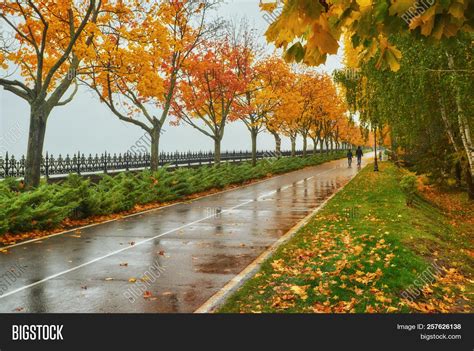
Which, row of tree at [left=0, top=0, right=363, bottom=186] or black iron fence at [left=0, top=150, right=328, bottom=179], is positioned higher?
row of tree at [left=0, top=0, right=363, bottom=186]

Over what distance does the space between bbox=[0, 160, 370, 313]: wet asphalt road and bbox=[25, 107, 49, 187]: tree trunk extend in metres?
3.73

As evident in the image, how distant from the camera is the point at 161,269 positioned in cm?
942

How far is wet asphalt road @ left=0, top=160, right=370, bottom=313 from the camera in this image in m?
7.54

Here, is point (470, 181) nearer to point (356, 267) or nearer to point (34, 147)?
point (356, 267)

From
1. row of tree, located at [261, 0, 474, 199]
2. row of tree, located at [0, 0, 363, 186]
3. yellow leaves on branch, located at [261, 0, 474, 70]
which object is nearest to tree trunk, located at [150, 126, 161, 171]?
row of tree, located at [0, 0, 363, 186]

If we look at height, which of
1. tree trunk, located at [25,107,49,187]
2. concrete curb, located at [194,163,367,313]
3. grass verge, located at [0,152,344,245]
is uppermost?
tree trunk, located at [25,107,49,187]

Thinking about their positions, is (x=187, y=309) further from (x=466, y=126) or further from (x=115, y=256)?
(x=466, y=126)

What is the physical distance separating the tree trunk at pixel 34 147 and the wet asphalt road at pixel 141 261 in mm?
3728

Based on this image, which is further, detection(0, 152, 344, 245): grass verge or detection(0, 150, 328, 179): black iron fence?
detection(0, 150, 328, 179): black iron fence

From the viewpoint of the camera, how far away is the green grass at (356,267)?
23.5ft

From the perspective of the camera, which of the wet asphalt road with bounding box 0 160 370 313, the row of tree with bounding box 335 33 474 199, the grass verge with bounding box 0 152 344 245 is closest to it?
the wet asphalt road with bounding box 0 160 370 313

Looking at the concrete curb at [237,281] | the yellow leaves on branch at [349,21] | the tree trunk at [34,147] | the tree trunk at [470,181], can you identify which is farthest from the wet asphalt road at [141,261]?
the tree trunk at [470,181]

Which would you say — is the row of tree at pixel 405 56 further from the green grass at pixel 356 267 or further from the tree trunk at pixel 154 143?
the tree trunk at pixel 154 143

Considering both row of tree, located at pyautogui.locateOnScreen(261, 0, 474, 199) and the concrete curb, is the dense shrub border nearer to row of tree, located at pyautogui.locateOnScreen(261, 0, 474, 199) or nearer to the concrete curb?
the concrete curb
